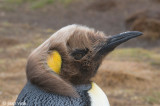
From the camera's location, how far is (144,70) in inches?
289

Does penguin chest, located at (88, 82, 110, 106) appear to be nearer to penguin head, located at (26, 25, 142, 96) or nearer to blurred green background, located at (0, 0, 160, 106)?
penguin head, located at (26, 25, 142, 96)

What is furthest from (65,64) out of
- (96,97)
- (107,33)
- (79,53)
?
(107,33)

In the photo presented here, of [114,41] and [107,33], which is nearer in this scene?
[114,41]

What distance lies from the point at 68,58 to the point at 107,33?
1072 cm

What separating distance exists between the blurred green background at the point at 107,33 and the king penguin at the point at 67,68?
166 cm

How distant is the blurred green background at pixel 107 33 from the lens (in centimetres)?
Answer: 552

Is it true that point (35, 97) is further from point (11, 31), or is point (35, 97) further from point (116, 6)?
point (116, 6)

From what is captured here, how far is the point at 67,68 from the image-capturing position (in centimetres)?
205

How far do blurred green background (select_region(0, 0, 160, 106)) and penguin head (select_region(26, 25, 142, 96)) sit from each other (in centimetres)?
168

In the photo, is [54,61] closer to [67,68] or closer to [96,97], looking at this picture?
[67,68]

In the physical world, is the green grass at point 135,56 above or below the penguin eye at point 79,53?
below

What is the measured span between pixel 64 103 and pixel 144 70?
568 centimetres

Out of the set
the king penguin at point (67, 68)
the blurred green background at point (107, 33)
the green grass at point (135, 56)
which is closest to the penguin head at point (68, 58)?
the king penguin at point (67, 68)

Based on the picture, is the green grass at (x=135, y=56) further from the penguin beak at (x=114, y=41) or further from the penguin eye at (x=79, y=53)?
the penguin eye at (x=79, y=53)
